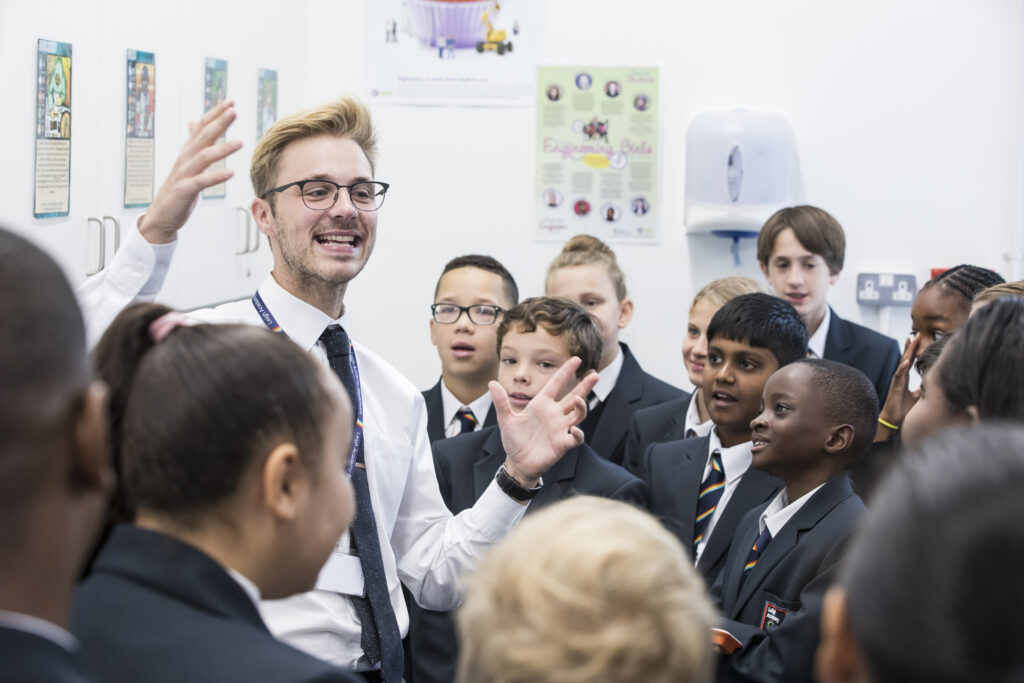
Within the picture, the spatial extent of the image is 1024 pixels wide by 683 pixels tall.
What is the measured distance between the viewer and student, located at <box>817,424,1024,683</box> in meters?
0.65

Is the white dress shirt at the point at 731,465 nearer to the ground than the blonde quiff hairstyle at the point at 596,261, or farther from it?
nearer to the ground

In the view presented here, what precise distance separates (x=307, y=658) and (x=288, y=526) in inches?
6.5

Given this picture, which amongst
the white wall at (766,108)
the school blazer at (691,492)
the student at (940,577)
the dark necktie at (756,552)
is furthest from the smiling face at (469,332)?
the student at (940,577)

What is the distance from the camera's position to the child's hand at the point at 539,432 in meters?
1.81

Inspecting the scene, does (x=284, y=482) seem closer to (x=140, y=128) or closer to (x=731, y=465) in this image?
(x=731, y=465)

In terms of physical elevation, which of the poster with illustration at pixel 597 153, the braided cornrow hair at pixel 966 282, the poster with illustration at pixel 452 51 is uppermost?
the poster with illustration at pixel 452 51

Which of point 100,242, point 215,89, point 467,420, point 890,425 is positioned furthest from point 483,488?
point 215,89

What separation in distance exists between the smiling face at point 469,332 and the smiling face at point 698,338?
1.91 ft

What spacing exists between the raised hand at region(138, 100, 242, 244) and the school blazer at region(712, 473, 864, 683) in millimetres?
1135

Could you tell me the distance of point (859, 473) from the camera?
2498 mm

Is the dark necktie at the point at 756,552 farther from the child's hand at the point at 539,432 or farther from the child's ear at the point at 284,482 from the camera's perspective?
the child's ear at the point at 284,482

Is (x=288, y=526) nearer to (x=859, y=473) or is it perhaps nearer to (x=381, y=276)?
(x=859, y=473)

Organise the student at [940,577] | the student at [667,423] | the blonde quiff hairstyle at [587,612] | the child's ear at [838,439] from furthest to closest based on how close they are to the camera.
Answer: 1. the student at [667,423]
2. the child's ear at [838,439]
3. the blonde quiff hairstyle at [587,612]
4. the student at [940,577]

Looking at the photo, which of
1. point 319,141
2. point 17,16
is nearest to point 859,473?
point 319,141
